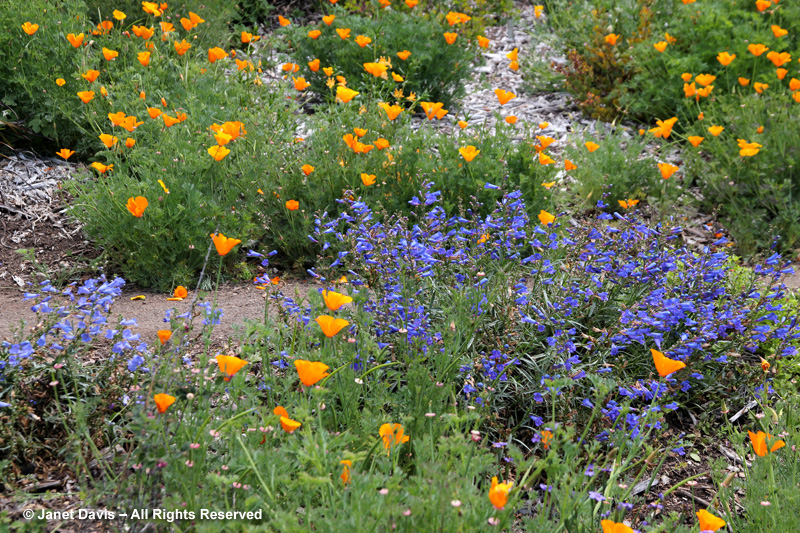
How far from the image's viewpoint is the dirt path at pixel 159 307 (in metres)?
3.14

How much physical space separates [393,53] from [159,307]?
11.4ft

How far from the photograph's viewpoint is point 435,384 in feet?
7.32

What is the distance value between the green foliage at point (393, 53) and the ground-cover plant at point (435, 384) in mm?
2908

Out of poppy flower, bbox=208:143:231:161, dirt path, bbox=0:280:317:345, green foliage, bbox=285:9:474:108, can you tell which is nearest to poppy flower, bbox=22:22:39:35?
dirt path, bbox=0:280:317:345

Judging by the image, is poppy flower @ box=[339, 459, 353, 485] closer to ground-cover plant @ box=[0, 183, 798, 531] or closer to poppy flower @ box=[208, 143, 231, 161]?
ground-cover plant @ box=[0, 183, 798, 531]

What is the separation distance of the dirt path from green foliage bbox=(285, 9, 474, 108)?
2.65 meters

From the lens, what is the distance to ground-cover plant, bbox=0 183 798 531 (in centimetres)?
171

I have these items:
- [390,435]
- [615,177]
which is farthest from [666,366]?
[615,177]

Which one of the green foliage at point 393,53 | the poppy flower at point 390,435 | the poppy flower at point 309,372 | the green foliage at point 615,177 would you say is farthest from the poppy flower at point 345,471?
the green foliage at point 393,53

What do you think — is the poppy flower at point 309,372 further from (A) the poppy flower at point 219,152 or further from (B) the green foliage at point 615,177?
(B) the green foliage at point 615,177

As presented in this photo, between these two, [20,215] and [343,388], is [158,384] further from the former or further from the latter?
[20,215]

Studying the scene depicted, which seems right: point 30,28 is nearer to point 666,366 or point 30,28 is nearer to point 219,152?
point 219,152

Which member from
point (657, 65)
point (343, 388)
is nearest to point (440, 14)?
point (657, 65)

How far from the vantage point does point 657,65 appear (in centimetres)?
603
